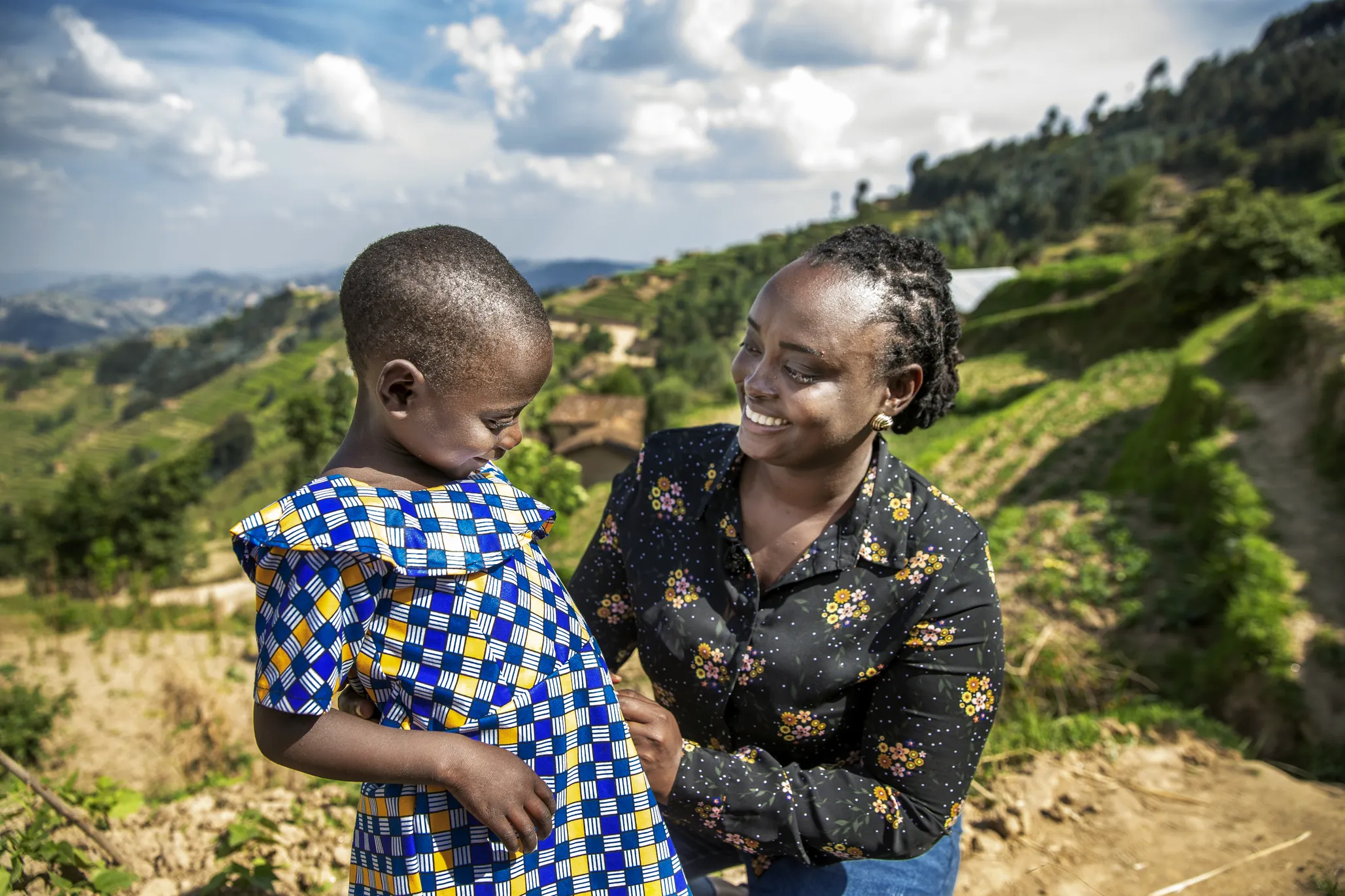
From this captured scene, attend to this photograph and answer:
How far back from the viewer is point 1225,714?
6.61m

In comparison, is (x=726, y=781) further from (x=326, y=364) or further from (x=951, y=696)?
(x=326, y=364)

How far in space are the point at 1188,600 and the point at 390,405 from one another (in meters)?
8.89

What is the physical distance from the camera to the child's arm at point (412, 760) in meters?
1.21

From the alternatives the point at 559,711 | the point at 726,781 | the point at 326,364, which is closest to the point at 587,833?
the point at 559,711

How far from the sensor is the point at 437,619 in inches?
50.8

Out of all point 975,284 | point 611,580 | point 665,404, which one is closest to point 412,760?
point 611,580

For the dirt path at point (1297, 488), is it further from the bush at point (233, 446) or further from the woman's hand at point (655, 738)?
the bush at point (233, 446)

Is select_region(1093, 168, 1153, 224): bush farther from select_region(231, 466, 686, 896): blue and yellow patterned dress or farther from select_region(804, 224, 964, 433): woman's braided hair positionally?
select_region(231, 466, 686, 896): blue and yellow patterned dress

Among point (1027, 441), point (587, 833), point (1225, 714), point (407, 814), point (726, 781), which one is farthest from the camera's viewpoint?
point (1027, 441)

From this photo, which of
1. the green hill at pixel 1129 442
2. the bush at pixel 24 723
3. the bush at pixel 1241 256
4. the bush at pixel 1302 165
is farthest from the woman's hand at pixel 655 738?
the bush at pixel 1302 165

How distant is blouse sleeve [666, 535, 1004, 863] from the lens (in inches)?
66.9

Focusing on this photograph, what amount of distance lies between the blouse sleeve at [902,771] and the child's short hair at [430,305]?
938mm

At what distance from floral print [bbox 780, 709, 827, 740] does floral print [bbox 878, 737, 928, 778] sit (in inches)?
5.3

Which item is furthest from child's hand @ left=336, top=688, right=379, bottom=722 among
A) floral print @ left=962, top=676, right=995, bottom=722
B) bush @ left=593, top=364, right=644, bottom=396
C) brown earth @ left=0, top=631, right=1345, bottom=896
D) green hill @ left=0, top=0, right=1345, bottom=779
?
bush @ left=593, top=364, right=644, bottom=396
